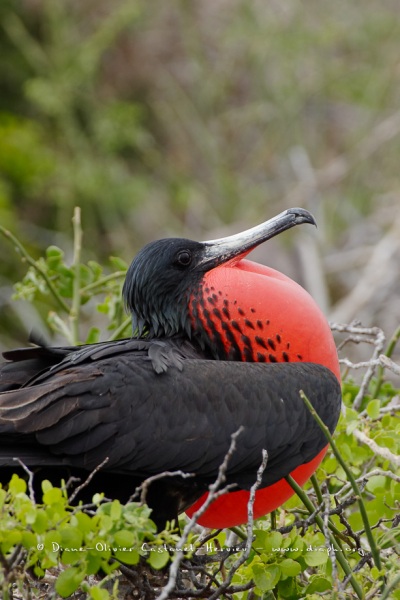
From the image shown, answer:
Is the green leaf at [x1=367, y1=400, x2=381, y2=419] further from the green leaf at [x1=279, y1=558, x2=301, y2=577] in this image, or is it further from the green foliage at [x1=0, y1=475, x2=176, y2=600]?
the green foliage at [x1=0, y1=475, x2=176, y2=600]

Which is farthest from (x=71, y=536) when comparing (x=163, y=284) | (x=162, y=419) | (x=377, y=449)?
(x=163, y=284)

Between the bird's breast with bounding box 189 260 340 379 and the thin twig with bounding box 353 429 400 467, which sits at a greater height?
the bird's breast with bounding box 189 260 340 379

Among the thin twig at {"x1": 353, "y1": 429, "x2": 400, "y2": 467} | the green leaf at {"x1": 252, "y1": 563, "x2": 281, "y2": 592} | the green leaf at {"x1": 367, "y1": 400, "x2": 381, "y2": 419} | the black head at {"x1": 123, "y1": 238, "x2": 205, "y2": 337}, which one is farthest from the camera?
the black head at {"x1": 123, "y1": 238, "x2": 205, "y2": 337}

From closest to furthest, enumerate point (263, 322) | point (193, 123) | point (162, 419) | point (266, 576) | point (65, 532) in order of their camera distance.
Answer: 1. point (65, 532)
2. point (266, 576)
3. point (162, 419)
4. point (263, 322)
5. point (193, 123)

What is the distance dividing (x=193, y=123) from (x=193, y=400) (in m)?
8.12

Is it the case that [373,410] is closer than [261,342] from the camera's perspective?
Yes

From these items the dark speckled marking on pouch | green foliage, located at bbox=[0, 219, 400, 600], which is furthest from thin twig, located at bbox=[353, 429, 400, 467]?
the dark speckled marking on pouch

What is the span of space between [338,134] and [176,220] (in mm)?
2318

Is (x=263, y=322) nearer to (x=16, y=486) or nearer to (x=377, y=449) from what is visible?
(x=377, y=449)

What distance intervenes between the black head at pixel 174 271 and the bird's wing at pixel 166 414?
0.91ft

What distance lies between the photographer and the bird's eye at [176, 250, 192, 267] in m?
3.10

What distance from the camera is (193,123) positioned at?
416 inches

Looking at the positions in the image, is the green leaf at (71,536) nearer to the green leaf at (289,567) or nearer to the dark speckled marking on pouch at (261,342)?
the green leaf at (289,567)

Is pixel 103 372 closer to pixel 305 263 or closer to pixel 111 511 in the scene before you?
pixel 111 511
